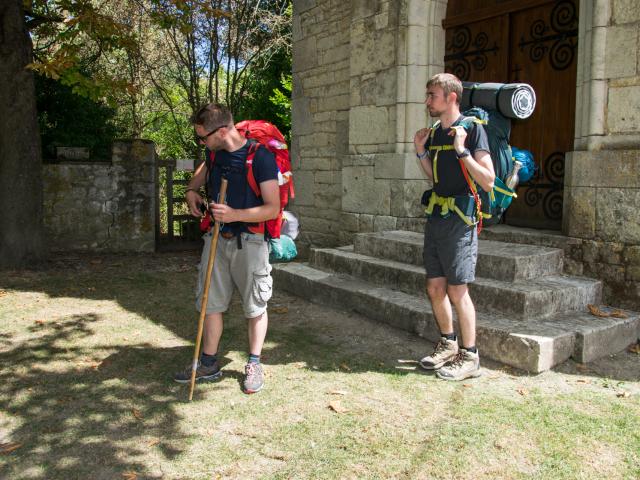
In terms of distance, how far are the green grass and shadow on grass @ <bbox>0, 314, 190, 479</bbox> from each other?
Result: 0.01 metres

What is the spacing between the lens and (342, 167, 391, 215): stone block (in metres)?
6.82

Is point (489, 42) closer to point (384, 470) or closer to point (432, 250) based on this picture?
point (432, 250)

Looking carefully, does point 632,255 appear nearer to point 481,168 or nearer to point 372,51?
point 481,168

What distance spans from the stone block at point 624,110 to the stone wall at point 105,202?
670 cm

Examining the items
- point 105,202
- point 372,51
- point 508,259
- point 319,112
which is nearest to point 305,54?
point 319,112

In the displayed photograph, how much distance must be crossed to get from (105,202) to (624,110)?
7272 millimetres

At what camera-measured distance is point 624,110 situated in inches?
183

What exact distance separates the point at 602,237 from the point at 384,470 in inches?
120

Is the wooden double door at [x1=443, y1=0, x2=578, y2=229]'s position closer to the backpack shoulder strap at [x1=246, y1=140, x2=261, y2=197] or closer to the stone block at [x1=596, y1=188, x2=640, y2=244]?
the stone block at [x1=596, y1=188, x2=640, y2=244]

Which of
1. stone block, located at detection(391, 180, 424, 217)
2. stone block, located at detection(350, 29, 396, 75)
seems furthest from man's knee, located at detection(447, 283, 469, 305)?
stone block, located at detection(350, 29, 396, 75)

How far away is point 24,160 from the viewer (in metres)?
7.75

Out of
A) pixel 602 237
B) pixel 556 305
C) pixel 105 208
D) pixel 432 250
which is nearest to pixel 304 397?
pixel 432 250

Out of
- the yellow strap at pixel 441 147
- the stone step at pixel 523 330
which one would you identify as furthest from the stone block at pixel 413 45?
the yellow strap at pixel 441 147

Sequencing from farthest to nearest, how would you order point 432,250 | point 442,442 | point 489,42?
point 489,42, point 432,250, point 442,442
